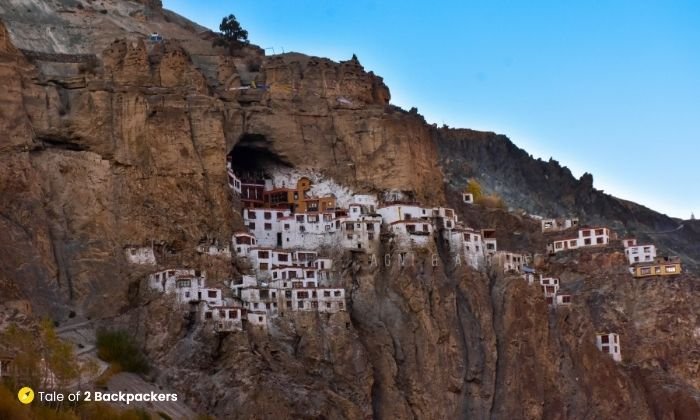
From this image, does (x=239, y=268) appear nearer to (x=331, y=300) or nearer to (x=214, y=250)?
(x=214, y=250)

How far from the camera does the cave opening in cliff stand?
3524 inches

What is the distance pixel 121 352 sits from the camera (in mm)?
73438

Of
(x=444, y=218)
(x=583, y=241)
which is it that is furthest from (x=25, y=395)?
(x=583, y=241)

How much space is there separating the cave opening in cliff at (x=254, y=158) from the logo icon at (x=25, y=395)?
30473 mm

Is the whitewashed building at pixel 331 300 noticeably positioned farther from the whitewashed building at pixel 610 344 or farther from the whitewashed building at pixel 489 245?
the whitewashed building at pixel 610 344

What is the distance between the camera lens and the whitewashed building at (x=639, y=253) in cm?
9444

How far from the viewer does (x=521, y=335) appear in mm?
83062

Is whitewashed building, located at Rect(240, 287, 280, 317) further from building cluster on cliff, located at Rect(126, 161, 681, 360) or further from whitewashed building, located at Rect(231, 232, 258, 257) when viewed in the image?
whitewashed building, located at Rect(231, 232, 258, 257)

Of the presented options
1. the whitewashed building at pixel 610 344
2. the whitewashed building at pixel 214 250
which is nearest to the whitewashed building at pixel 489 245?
the whitewashed building at pixel 610 344

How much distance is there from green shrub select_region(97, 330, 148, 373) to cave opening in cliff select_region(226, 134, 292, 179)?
17075 millimetres

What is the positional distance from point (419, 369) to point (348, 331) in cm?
404

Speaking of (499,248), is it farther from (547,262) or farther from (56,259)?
(56,259)

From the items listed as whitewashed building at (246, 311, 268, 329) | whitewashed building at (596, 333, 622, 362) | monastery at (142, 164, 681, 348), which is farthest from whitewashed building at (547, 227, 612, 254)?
whitewashed building at (246, 311, 268, 329)

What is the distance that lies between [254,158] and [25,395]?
3308cm
